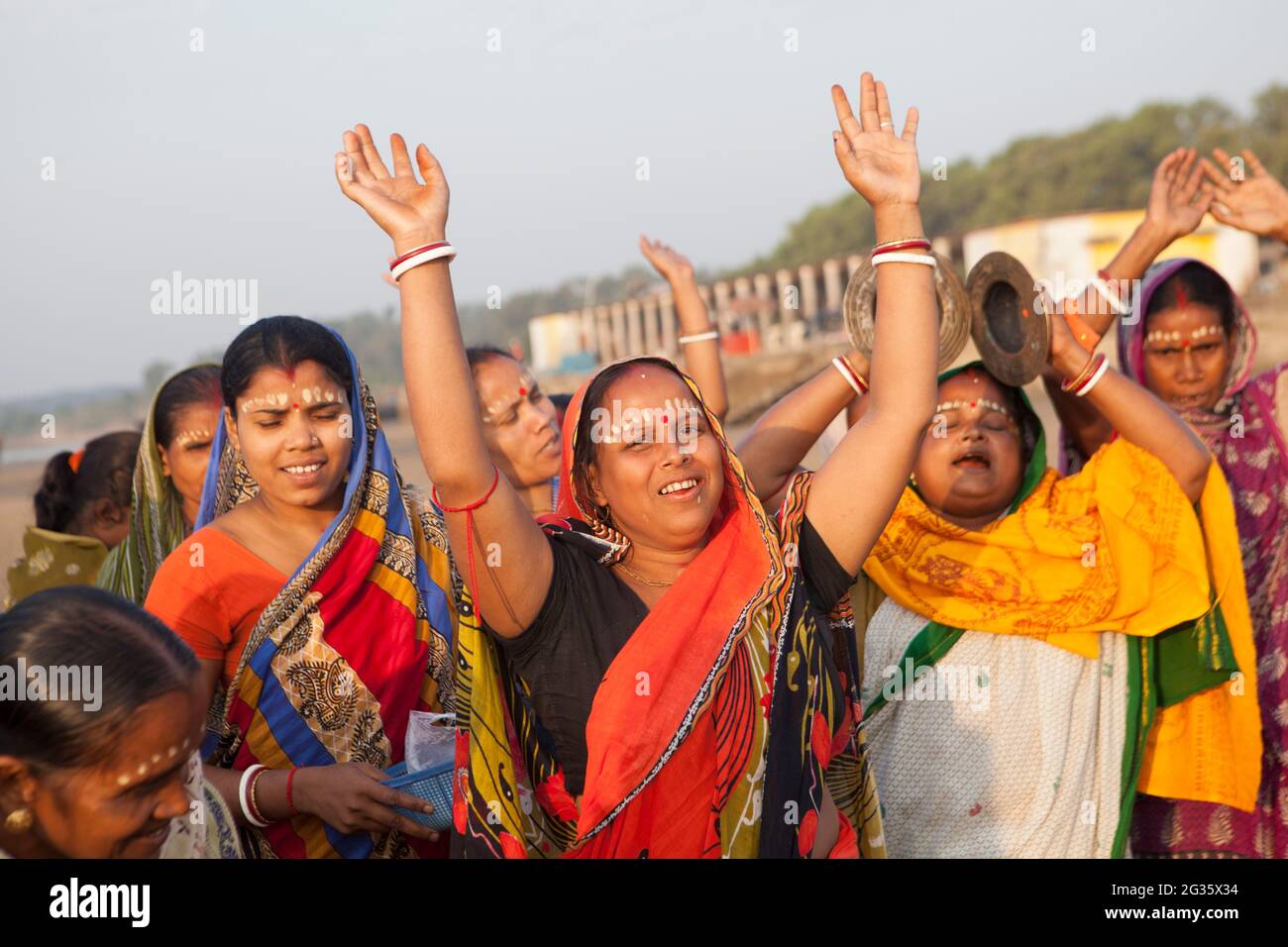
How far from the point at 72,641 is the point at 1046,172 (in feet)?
207

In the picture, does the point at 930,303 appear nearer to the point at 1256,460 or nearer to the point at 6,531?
the point at 1256,460

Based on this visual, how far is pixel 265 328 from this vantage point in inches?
148

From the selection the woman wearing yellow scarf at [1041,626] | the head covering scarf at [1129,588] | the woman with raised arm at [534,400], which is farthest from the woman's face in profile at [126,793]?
the head covering scarf at [1129,588]

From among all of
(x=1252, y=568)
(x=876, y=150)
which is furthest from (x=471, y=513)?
(x=1252, y=568)

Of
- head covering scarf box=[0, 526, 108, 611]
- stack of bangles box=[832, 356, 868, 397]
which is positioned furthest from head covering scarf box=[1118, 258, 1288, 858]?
head covering scarf box=[0, 526, 108, 611]

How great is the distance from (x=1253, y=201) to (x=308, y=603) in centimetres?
366

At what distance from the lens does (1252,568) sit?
4.55 meters

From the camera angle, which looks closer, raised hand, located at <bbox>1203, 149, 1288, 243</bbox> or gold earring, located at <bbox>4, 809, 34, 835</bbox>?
gold earring, located at <bbox>4, 809, 34, 835</bbox>

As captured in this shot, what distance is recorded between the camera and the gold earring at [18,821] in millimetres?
2223

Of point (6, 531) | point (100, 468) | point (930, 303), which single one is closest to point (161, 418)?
point (100, 468)

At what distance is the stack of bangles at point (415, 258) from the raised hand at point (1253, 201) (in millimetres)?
3206

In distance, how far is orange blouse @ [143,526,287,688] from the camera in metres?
3.37

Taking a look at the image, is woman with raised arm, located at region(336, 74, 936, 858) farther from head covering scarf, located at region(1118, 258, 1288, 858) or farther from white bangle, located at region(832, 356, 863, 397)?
head covering scarf, located at region(1118, 258, 1288, 858)

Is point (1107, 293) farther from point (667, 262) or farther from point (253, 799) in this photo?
point (253, 799)
